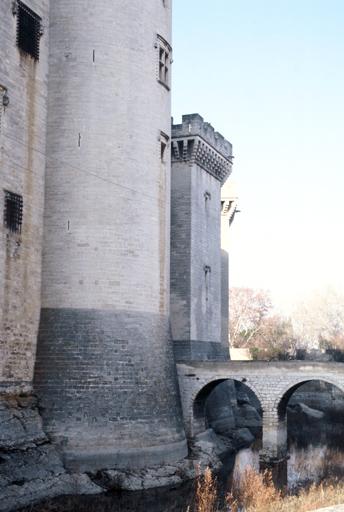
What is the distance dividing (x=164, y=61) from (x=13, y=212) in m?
9.55

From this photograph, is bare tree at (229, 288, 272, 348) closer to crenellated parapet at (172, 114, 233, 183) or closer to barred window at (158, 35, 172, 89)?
crenellated parapet at (172, 114, 233, 183)

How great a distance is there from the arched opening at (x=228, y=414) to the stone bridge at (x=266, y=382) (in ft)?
0.40

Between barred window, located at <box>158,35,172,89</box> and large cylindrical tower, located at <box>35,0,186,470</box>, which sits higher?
barred window, located at <box>158,35,172,89</box>

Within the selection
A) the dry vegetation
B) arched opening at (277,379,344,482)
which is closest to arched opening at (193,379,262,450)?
arched opening at (277,379,344,482)

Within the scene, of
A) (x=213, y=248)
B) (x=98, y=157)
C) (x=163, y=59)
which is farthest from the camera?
(x=213, y=248)

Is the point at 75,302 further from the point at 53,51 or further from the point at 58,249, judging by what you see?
the point at 53,51

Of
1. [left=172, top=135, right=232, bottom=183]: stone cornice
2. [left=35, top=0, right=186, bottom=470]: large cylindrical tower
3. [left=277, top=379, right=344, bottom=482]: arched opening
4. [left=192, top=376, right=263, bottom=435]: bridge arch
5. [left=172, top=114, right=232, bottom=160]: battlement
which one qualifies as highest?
[left=172, top=114, right=232, bottom=160]: battlement

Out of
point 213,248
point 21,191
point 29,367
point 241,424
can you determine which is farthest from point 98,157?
point 241,424

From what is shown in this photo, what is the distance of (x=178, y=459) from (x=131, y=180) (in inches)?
385

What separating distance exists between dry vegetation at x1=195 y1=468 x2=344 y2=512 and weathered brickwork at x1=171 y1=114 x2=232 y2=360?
11.9 m

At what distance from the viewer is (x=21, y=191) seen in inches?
956

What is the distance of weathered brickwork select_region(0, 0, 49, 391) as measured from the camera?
23.3 meters

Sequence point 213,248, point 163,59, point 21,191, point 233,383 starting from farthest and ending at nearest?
point 233,383
point 213,248
point 163,59
point 21,191

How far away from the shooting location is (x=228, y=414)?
121ft
